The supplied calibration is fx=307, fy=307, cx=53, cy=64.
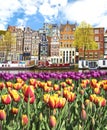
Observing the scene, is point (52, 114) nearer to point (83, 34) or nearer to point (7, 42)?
point (83, 34)

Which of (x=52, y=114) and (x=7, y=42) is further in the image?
(x=7, y=42)

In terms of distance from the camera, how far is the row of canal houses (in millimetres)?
53469

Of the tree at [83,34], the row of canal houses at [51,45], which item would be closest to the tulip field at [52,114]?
the tree at [83,34]

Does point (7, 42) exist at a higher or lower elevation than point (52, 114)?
higher

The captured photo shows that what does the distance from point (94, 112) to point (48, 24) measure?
184ft

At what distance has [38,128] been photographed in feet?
5.39

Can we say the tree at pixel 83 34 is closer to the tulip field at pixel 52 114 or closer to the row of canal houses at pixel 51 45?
the row of canal houses at pixel 51 45

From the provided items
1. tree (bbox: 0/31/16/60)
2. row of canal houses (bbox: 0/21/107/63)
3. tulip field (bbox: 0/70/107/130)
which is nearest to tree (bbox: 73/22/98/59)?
row of canal houses (bbox: 0/21/107/63)

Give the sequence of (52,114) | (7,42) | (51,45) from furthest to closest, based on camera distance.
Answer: (51,45) → (7,42) → (52,114)

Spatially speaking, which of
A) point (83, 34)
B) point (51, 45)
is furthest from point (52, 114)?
point (51, 45)

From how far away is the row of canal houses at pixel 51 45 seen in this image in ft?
175

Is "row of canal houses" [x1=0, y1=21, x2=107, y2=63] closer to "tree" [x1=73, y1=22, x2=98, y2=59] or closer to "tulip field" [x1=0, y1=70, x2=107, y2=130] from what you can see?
"tree" [x1=73, y1=22, x2=98, y2=59]

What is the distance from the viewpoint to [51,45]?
5453 cm

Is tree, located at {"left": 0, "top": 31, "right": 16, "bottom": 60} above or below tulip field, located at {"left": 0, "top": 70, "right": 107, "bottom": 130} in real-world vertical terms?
above
